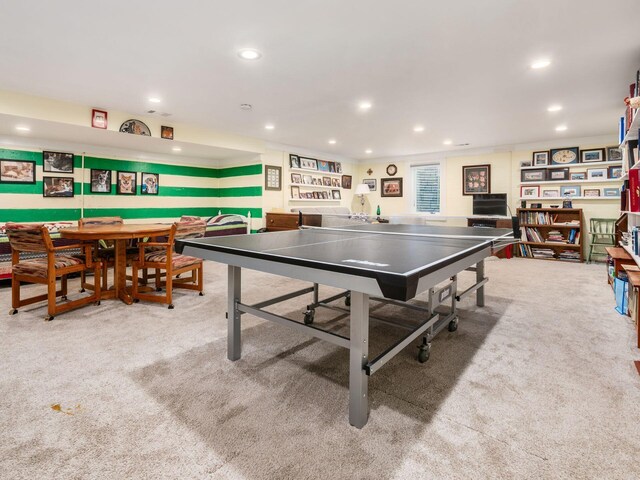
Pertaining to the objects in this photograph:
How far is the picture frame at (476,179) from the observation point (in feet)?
25.0

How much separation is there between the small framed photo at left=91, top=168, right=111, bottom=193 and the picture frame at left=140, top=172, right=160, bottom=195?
603 millimetres

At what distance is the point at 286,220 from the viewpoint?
667 centimetres

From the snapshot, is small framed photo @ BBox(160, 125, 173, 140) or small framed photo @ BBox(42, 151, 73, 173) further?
small framed photo @ BBox(42, 151, 73, 173)

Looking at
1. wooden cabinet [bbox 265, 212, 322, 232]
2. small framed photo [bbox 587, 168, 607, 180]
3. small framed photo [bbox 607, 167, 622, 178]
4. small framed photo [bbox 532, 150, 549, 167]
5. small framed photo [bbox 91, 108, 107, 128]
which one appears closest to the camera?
small framed photo [bbox 91, 108, 107, 128]

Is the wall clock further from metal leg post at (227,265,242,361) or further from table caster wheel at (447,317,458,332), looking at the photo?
metal leg post at (227,265,242,361)

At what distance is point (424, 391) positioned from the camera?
183cm

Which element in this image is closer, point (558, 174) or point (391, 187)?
point (558, 174)

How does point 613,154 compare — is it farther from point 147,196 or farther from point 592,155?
point 147,196

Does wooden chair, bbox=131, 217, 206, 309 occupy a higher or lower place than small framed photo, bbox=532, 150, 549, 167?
lower

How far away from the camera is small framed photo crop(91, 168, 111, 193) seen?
6.07m

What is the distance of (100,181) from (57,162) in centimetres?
69

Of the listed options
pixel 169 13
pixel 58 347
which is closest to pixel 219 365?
pixel 58 347

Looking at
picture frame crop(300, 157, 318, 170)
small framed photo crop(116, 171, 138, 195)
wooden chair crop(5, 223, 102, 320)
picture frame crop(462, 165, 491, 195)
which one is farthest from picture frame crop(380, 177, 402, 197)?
wooden chair crop(5, 223, 102, 320)

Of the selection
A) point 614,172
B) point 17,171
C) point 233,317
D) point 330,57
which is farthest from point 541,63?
point 17,171
